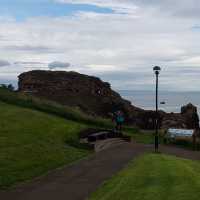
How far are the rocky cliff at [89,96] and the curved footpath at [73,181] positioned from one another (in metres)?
33.4

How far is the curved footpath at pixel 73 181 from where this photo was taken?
1566 centimetres

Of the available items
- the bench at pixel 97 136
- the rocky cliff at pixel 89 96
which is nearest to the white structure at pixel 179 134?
the bench at pixel 97 136

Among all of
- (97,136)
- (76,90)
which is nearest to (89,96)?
(76,90)

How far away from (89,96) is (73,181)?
48432 mm

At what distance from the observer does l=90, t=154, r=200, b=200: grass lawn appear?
13664 mm

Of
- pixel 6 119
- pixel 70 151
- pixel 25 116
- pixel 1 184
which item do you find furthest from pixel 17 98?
pixel 1 184

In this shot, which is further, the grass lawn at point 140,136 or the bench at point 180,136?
the grass lawn at point 140,136

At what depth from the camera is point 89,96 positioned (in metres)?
66.6

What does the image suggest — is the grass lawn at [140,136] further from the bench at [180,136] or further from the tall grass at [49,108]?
the tall grass at [49,108]

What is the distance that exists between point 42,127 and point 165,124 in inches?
1055

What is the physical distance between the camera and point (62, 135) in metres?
33.2

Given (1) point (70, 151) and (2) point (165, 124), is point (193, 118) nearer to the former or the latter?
(2) point (165, 124)

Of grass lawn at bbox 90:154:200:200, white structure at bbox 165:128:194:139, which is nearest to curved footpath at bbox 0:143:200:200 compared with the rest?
grass lawn at bbox 90:154:200:200

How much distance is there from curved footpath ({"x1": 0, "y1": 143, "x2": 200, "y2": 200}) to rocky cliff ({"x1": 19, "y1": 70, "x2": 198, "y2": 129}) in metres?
33.4
